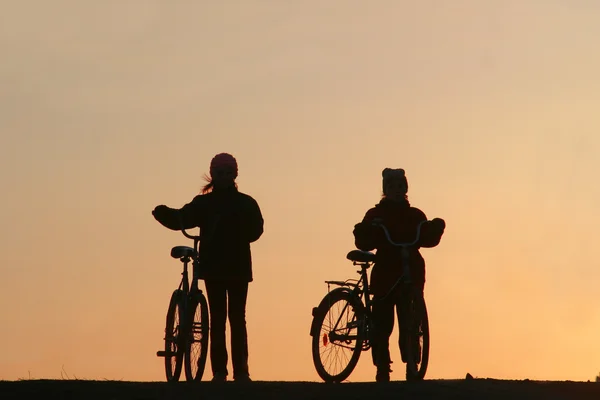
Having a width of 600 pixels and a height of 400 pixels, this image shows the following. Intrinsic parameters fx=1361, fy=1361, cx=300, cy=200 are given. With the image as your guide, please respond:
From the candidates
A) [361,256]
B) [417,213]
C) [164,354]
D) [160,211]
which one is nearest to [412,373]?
[361,256]

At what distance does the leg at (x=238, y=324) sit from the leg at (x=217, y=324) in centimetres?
9

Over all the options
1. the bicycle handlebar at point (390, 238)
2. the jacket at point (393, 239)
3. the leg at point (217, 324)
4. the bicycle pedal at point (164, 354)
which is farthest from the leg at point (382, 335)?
the bicycle pedal at point (164, 354)

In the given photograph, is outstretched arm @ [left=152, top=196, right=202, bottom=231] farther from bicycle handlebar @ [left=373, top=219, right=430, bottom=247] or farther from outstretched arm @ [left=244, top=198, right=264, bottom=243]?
bicycle handlebar @ [left=373, top=219, right=430, bottom=247]

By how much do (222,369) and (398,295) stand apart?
2.04 meters

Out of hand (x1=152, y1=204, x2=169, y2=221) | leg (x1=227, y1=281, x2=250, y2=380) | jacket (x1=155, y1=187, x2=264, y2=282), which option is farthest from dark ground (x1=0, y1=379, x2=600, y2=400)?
hand (x1=152, y1=204, x2=169, y2=221)

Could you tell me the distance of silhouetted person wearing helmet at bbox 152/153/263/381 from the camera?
14734mm

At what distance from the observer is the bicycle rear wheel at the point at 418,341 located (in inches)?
552

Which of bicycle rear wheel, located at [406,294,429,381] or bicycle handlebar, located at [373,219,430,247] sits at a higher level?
bicycle handlebar, located at [373,219,430,247]

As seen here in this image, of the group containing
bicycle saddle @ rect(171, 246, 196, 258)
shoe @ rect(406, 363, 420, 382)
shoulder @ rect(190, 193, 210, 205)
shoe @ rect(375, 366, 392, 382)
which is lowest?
shoe @ rect(406, 363, 420, 382)

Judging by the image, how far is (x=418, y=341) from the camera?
14.2 metres

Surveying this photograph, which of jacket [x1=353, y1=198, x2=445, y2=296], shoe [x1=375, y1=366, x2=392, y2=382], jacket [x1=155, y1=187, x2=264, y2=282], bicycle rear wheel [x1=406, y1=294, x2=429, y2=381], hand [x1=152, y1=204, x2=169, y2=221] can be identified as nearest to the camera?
bicycle rear wheel [x1=406, y1=294, x2=429, y2=381]

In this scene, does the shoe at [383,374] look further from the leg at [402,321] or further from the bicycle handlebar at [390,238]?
the bicycle handlebar at [390,238]

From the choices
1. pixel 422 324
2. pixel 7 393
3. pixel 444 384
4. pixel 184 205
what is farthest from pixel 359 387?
pixel 184 205

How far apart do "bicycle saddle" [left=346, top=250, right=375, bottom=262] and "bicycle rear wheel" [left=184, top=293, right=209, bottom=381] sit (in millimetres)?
1677
